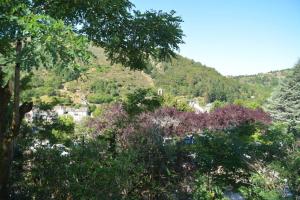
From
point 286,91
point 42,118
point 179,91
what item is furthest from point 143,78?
point 42,118

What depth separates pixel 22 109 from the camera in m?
7.79

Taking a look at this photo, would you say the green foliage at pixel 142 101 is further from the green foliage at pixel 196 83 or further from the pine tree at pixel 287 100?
the green foliage at pixel 196 83

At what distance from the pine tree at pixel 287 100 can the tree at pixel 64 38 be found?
38908 mm

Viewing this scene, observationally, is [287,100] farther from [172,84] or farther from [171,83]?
[171,83]

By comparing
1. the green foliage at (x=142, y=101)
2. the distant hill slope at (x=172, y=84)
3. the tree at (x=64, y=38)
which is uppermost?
the tree at (x=64, y=38)

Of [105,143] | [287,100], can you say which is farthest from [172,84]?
[105,143]

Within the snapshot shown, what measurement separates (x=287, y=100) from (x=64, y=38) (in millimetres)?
44598

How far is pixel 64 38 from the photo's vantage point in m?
5.16

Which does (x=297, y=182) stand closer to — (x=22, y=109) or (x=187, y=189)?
(x=187, y=189)

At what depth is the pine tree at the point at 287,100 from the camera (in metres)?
44.7

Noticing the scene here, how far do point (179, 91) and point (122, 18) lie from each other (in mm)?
130709

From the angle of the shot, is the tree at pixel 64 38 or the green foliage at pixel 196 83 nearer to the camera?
the tree at pixel 64 38

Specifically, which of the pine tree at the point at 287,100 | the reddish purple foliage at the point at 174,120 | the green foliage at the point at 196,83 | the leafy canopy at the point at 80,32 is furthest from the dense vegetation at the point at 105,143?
the green foliage at the point at 196,83

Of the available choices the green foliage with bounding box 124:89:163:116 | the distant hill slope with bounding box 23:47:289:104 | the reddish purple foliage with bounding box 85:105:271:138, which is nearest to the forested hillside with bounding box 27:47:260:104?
the distant hill slope with bounding box 23:47:289:104
